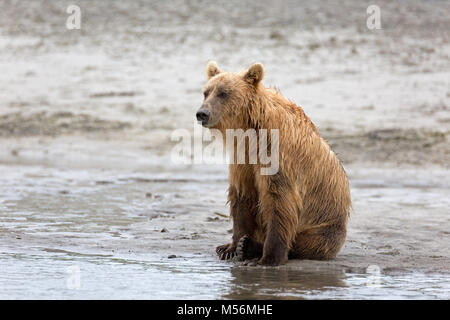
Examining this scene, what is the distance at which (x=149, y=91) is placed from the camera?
14609 mm

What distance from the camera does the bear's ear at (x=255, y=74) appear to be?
618 cm

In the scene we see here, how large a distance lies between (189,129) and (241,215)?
23.0 ft

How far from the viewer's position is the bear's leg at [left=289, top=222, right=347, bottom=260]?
21.2 ft

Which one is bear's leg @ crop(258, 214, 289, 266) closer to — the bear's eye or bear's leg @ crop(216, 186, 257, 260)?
bear's leg @ crop(216, 186, 257, 260)

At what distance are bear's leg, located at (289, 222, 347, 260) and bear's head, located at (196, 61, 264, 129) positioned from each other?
104 centimetres

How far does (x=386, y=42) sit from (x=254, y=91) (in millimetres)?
11088

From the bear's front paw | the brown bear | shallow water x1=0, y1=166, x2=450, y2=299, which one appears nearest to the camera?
shallow water x1=0, y1=166, x2=450, y2=299

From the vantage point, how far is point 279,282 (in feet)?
19.1

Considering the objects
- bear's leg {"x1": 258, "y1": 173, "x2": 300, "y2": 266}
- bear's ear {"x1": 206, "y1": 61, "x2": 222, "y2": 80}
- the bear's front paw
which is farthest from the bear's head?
the bear's front paw

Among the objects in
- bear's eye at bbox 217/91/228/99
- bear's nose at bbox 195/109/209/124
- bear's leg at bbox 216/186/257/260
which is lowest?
bear's leg at bbox 216/186/257/260

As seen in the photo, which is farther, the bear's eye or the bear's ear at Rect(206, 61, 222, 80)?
the bear's ear at Rect(206, 61, 222, 80)

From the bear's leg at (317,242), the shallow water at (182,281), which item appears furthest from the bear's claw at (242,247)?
the bear's leg at (317,242)

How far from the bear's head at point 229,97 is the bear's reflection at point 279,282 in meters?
1.09
